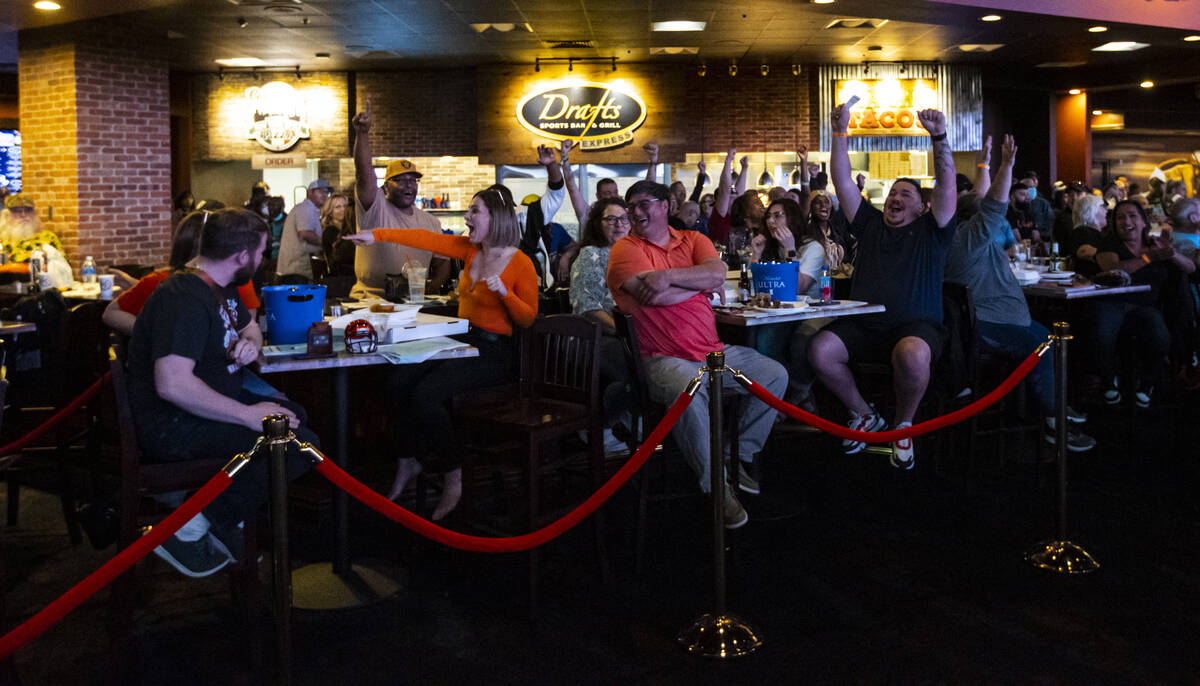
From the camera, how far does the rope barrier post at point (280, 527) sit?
2375 mm

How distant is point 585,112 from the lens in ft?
44.8

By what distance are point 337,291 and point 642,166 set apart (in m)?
8.91

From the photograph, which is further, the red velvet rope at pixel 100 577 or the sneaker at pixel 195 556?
the sneaker at pixel 195 556

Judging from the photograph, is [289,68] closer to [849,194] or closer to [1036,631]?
[849,194]

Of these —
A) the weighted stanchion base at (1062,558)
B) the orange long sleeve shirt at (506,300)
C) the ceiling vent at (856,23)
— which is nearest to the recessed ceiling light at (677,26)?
the ceiling vent at (856,23)

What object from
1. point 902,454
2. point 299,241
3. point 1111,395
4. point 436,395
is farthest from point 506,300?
point 1111,395

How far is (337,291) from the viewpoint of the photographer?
5.70m

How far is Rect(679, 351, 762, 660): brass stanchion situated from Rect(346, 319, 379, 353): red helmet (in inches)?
46.8

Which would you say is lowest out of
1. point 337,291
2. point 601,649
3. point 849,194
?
point 601,649

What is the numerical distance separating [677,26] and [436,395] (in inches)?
322

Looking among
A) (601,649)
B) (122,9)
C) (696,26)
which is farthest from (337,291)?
(696,26)

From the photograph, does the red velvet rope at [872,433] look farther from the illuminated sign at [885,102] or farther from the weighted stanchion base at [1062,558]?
the illuminated sign at [885,102]

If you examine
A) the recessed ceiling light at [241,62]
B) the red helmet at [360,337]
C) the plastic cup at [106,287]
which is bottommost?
the red helmet at [360,337]

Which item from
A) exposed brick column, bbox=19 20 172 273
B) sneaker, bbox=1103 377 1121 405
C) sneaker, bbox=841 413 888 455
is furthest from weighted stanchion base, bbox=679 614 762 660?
exposed brick column, bbox=19 20 172 273
